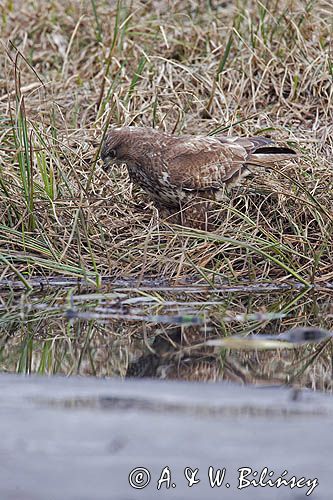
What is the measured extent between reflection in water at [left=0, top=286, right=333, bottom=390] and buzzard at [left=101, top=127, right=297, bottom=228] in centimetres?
83

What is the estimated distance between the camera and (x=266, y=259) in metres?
5.67

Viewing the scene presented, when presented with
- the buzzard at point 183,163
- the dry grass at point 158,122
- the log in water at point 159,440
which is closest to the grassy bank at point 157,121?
the dry grass at point 158,122

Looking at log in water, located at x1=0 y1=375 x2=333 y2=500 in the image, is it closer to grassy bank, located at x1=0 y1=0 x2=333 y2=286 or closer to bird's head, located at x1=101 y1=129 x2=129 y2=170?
grassy bank, located at x1=0 y1=0 x2=333 y2=286

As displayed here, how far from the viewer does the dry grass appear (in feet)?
18.8

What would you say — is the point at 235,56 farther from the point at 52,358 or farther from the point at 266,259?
the point at 52,358

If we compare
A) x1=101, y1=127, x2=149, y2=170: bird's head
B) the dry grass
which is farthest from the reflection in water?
x1=101, y1=127, x2=149, y2=170: bird's head

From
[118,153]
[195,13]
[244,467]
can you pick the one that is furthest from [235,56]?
[244,467]

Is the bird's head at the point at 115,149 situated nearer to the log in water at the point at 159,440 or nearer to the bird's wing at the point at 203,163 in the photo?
the bird's wing at the point at 203,163

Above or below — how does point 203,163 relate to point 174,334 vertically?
above

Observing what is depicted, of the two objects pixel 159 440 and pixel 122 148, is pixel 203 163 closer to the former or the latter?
pixel 122 148

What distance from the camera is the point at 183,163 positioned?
6.05 m

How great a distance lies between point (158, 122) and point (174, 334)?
305cm

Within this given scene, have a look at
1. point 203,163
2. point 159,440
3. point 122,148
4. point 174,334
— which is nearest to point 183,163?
point 203,163

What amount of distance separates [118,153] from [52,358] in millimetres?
2197
